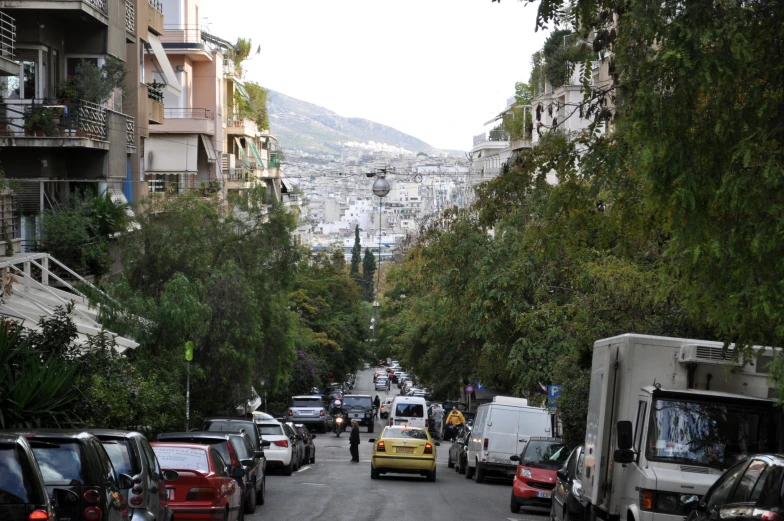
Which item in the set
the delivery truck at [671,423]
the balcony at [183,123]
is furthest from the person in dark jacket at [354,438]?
the delivery truck at [671,423]

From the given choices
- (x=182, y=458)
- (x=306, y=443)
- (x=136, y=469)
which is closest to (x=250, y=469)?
(x=182, y=458)

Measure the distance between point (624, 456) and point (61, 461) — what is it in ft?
21.2

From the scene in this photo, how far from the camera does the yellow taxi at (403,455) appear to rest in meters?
31.0

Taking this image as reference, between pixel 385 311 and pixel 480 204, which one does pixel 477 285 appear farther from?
pixel 385 311

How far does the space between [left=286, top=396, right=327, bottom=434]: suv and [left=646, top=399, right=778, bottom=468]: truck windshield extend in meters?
45.7

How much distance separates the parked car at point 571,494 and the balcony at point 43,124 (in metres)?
15.7

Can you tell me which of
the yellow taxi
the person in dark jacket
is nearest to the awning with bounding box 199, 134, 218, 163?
the person in dark jacket

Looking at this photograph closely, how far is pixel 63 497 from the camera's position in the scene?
33.8 feet

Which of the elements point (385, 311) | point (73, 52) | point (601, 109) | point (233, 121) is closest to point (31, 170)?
point (73, 52)

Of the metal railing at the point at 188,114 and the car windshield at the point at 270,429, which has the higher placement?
the metal railing at the point at 188,114

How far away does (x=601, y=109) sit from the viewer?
1296 centimetres

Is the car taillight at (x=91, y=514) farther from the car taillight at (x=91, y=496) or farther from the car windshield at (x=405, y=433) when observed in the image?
the car windshield at (x=405, y=433)

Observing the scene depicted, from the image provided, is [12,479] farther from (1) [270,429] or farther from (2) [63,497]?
(1) [270,429]

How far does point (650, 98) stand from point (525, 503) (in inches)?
555
